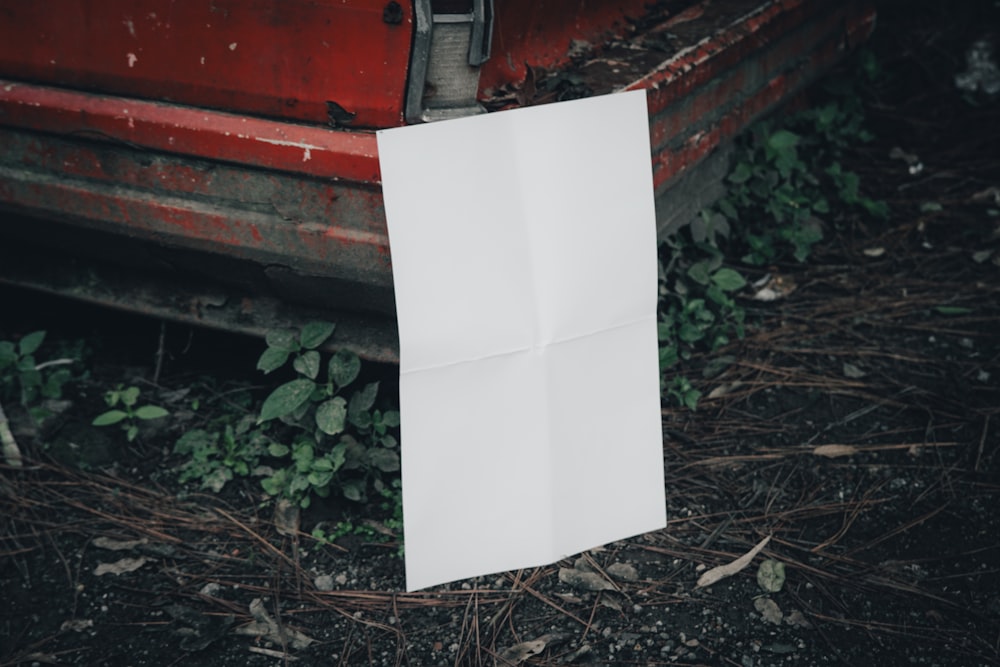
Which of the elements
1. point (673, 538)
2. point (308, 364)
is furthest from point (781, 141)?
point (308, 364)

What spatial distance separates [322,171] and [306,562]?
32.9 inches

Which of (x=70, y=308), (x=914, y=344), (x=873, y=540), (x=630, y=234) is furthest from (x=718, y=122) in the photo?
(x=70, y=308)

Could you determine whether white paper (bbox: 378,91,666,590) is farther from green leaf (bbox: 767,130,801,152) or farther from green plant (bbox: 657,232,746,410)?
green leaf (bbox: 767,130,801,152)

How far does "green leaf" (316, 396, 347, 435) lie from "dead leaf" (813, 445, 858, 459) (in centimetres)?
116

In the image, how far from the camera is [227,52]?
168 centimetres

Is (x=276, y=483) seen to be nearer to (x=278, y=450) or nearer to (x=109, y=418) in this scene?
(x=278, y=450)

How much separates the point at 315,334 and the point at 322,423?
0.20 meters

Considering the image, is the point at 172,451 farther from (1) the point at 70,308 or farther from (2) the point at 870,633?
(2) the point at 870,633

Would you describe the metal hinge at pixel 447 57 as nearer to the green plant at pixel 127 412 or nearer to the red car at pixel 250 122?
the red car at pixel 250 122

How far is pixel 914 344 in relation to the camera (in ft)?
8.12

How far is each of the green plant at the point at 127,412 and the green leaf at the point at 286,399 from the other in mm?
399

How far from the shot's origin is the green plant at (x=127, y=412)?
208cm

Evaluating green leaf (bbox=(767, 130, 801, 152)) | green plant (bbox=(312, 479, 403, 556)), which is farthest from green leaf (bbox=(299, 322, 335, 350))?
green leaf (bbox=(767, 130, 801, 152))

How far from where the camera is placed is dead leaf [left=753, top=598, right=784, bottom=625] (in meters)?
1.69
